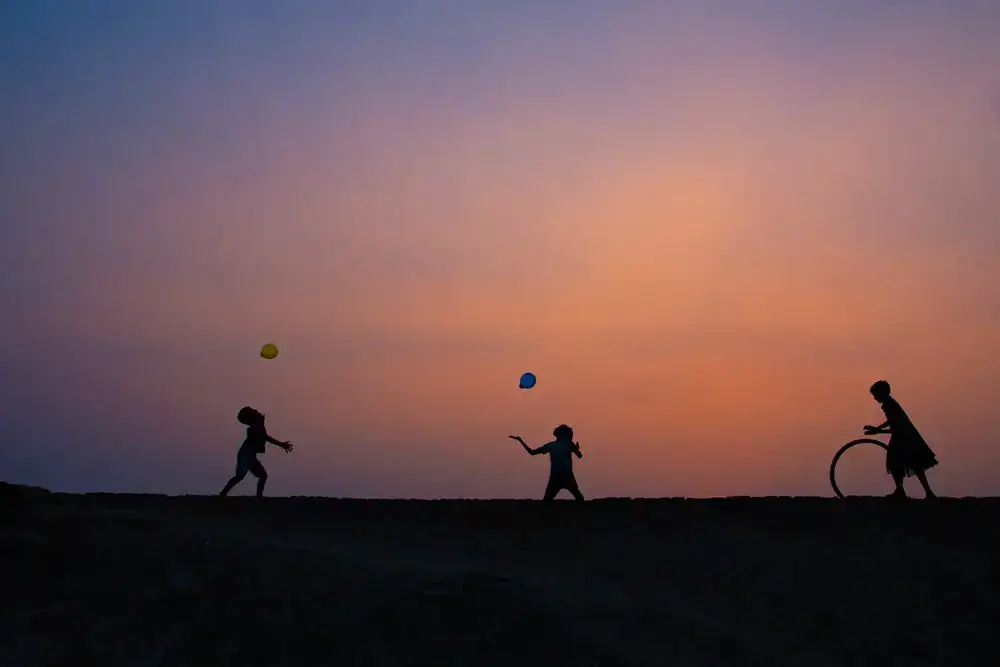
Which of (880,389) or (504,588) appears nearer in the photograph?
(504,588)

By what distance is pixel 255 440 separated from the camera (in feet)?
59.5

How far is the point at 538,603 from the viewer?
437 inches

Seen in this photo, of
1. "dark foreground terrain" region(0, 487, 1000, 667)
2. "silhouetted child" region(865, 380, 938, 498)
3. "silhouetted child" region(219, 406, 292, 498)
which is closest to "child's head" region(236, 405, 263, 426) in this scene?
"silhouetted child" region(219, 406, 292, 498)

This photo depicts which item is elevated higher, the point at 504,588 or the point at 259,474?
the point at 259,474

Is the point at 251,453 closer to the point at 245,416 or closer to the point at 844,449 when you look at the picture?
the point at 245,416

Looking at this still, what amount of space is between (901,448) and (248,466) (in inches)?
420

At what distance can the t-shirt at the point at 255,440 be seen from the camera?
18.1 meters

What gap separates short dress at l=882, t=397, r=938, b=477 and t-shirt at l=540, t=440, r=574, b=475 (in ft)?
16.4

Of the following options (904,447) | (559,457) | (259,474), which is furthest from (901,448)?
(259,474)

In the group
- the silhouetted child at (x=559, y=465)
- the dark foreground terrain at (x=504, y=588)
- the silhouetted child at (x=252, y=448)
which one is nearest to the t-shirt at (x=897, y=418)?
the dark foreground terrain at (x=504, y=588)

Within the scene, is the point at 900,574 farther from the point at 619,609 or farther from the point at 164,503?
the point at 164,503

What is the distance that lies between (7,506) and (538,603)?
23.8ft

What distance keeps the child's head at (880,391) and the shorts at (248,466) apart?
1020 cm

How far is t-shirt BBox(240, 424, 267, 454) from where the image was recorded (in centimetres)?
1808
